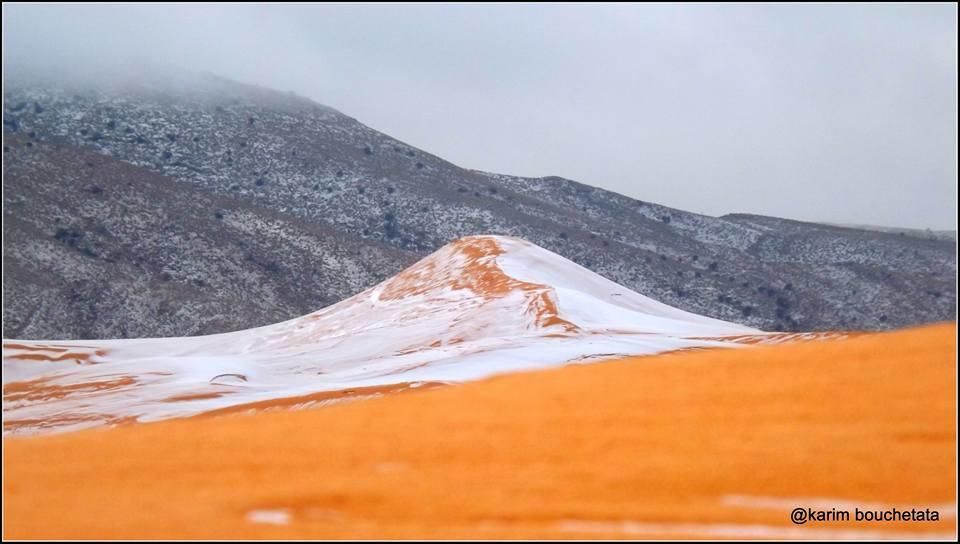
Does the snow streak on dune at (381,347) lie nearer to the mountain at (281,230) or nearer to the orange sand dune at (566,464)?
the orange sand dune at (566,464)

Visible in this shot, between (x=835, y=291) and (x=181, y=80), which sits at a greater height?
(x=181, y=80)

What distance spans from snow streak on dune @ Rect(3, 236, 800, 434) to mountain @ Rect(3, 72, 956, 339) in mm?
34187

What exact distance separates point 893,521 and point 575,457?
112 cm

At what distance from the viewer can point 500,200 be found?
2899 inches

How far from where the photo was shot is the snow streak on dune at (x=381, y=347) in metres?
10.5

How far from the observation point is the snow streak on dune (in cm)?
1049

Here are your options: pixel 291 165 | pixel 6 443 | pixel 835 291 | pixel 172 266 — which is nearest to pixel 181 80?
pixel 291 165

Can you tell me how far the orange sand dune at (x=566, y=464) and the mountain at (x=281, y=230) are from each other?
49.4 meters

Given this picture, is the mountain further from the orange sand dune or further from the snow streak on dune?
the orange sand dune

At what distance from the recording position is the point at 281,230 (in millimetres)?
63969

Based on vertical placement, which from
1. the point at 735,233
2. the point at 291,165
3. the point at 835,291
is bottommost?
the point at 835,291

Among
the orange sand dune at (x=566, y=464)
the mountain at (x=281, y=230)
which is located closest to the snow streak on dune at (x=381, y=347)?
the orange sand dune at (x=566, y=464)

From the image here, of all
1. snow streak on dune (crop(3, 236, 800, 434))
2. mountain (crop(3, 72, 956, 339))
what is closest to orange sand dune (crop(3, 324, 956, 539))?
snow streak on dune (crop(3, 236, 800, 434))

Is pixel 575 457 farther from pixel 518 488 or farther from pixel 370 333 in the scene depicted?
pixel 370 333
